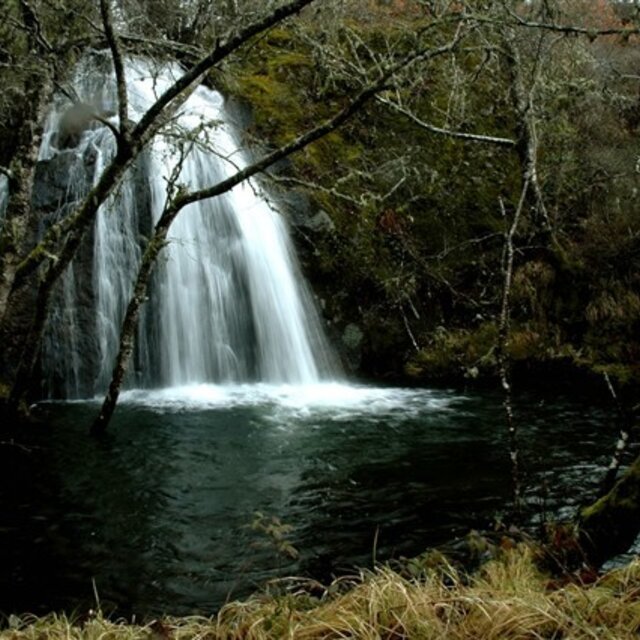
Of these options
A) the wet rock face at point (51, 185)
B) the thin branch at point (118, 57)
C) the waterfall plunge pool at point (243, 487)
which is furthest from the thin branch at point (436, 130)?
the wet rock face at point (51, 185)

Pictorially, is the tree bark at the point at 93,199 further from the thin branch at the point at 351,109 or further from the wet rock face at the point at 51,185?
the wet rock face at the point at 51,185

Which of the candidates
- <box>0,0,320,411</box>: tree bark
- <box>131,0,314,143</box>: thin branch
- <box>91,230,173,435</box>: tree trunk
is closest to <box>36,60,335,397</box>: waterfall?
<box>0,0,320,411</box>: tree bark

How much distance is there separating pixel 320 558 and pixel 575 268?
966cm

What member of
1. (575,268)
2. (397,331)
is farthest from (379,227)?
(575,268)

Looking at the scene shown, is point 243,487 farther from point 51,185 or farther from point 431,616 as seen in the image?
point 51,185

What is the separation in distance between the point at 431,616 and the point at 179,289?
9.75 m

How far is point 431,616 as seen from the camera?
3105mm

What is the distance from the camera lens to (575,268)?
1310 cm

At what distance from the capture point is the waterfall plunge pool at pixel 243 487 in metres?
4.98

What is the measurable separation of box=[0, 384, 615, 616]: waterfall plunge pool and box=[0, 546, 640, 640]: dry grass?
105cm

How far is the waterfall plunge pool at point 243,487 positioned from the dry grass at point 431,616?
105cm

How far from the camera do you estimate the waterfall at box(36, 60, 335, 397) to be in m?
11.4

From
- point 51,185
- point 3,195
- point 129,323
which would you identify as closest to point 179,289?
point 51,185

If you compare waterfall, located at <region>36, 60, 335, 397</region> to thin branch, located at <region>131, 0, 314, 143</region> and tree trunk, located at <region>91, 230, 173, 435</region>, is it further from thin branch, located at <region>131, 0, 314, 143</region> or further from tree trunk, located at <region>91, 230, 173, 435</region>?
thin branch, located at <region>131, 0, 314, 143</region>
